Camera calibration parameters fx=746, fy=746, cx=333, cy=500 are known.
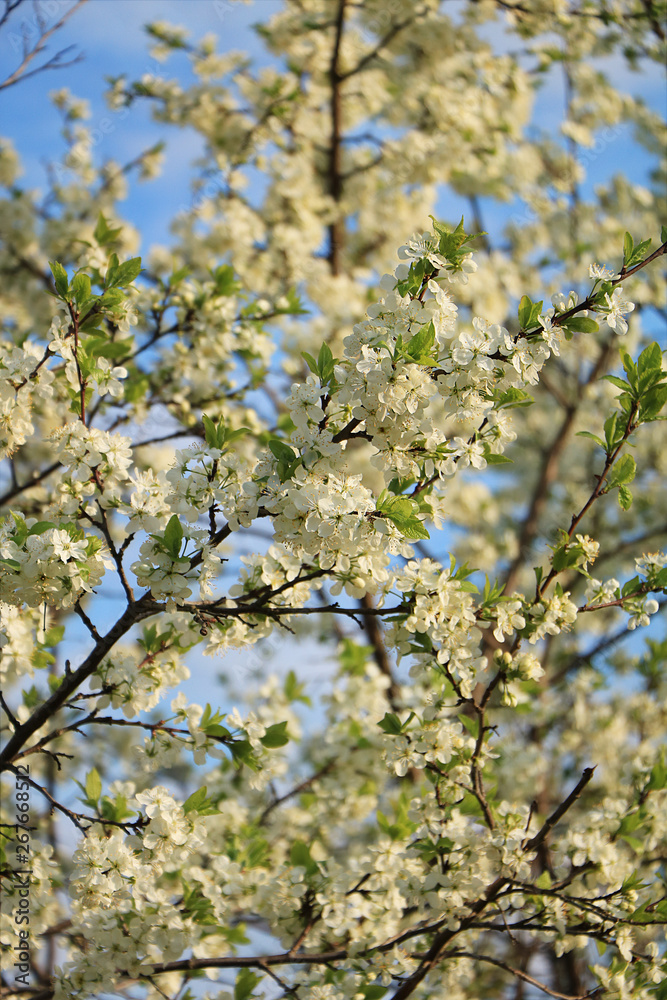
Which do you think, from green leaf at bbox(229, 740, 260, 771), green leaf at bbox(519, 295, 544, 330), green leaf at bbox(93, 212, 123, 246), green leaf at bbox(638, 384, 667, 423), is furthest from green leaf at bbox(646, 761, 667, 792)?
green leaf at bbox(93, 212, 123, 246)

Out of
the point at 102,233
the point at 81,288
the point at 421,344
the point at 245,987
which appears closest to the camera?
the point at 421,344

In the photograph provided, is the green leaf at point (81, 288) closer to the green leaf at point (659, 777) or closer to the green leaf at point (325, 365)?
the green leaf at point (325, 365)

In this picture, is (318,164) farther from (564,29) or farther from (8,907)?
(8,907)

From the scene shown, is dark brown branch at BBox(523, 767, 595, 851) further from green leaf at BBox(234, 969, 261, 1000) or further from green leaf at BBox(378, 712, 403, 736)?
green leaf at BBox(234, 969, 261, 1000)

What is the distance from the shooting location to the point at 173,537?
1842 millimetres

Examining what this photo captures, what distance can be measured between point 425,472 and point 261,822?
9.83 ft

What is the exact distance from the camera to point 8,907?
8.09ft

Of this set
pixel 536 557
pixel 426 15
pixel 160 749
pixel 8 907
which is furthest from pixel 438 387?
pixel 536 557

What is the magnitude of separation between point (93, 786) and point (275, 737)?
803mm

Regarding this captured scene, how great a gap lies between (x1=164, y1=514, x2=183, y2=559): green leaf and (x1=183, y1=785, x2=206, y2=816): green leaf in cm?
83

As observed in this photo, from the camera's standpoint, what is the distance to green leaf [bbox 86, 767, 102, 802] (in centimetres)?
266

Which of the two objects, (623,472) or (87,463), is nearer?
(87,463)

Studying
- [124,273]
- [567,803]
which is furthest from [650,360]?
[124,273]

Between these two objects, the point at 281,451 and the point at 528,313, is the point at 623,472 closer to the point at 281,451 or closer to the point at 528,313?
the point at 528,313
